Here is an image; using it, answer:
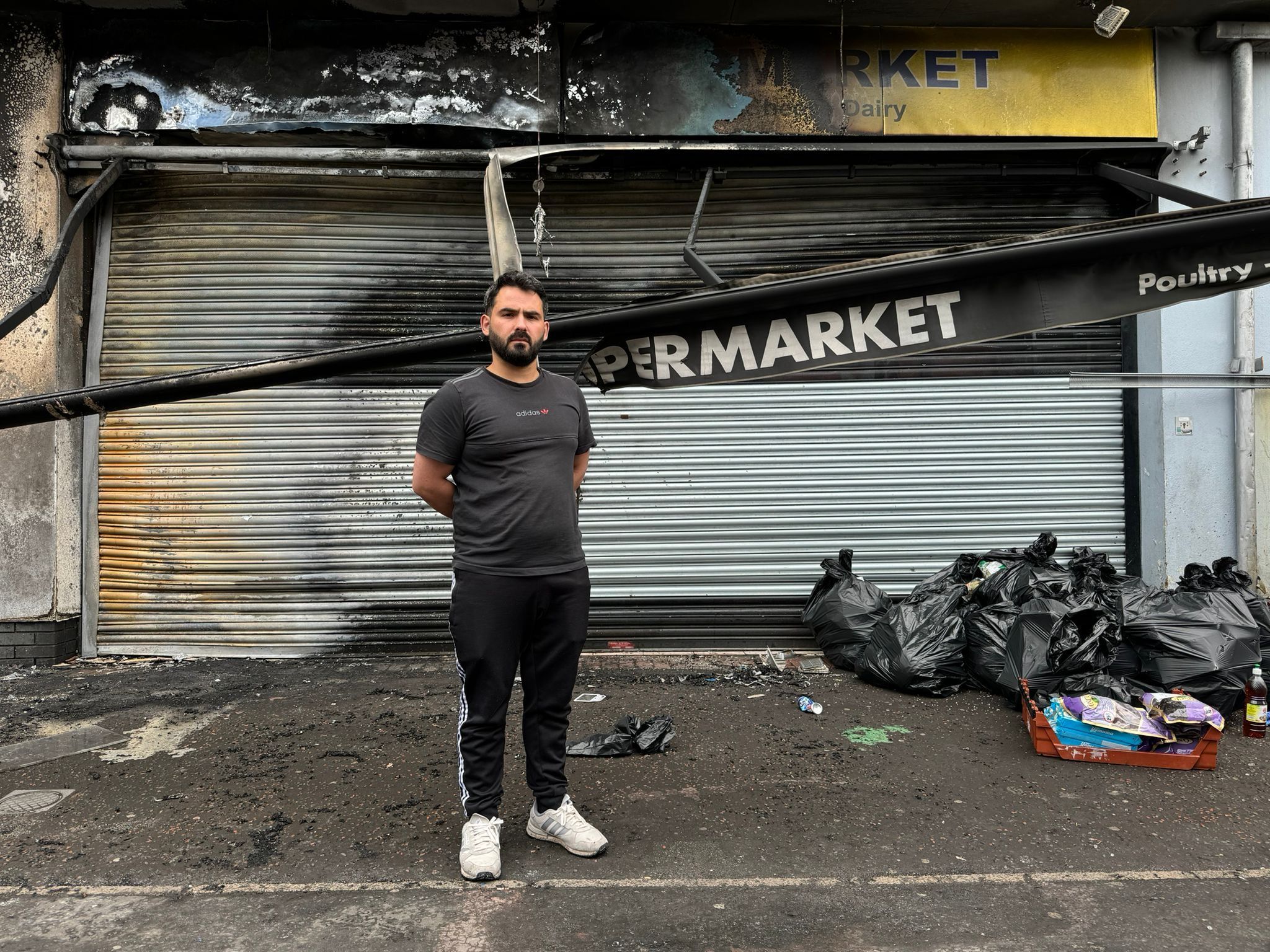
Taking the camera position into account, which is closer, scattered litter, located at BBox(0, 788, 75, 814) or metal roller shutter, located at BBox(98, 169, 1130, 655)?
scattered litter, located at BBox(0, 788, 75, 814)

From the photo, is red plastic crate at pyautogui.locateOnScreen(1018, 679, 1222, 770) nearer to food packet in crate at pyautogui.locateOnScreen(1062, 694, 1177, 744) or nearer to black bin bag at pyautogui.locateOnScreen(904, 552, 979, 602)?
food packet in crate at pyautogui.locateOnScreen(1062, 694, 1177, 744)

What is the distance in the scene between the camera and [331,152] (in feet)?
19.4

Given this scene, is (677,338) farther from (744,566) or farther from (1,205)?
(1,205)

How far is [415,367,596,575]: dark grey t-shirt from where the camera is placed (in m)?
2.88

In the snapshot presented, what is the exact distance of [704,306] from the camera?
3090 millimetres

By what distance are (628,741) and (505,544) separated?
1707 mm

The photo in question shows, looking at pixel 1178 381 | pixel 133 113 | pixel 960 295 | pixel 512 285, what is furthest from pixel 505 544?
pixel 1178 381

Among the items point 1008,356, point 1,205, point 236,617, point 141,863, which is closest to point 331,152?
point 1,205

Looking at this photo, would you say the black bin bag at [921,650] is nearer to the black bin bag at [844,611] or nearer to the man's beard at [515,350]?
the black bin bag at [844,611]

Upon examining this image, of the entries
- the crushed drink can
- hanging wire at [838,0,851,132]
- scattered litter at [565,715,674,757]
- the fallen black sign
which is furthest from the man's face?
hanging wire at [838,0,851,132]

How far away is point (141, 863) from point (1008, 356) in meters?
6.01

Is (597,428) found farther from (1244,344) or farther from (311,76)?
(1244,344)

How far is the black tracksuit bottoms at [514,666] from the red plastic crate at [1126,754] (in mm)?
2366

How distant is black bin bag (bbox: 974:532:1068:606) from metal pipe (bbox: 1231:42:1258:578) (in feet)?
5.44
